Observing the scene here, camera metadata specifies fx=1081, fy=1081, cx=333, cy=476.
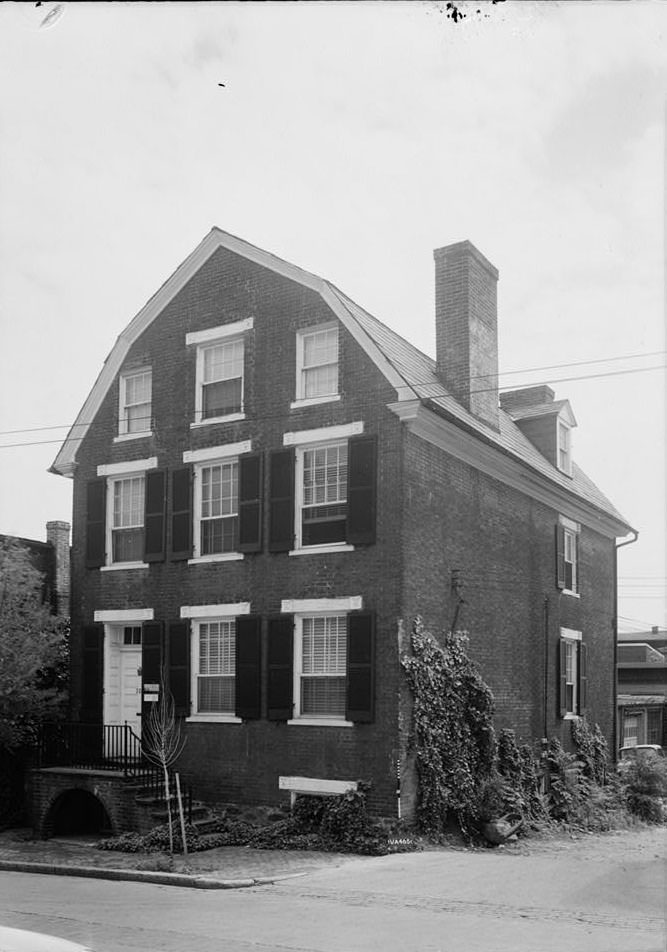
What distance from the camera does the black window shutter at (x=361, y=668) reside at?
17.1 meters

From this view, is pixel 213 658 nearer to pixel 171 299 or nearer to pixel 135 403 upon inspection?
pixel 135 403

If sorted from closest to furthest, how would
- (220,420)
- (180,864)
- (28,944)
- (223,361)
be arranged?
(28,944) → (180,864) → (220,420) → (223,361)

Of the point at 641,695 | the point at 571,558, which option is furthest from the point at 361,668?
the point at 641,695

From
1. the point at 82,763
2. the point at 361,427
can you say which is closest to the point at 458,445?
the point at 361,427

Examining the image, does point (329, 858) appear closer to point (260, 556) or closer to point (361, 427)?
point (260, 556)

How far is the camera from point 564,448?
25.2 m

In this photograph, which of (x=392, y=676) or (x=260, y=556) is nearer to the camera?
(x=392, y=676)

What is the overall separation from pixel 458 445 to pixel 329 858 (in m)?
7.33

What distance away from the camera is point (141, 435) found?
20.7 m

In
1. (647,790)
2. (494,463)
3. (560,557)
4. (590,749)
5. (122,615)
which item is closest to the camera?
(122,615)

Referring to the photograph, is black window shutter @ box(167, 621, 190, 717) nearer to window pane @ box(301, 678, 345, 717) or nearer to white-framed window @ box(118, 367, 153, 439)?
window pane @ box(301, 678, 345, 717)

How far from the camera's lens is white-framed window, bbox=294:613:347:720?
696 inches

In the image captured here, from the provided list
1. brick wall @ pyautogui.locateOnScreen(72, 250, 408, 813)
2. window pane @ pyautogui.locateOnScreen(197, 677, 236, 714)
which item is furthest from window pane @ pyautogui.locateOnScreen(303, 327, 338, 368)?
window pane @ pyautogui.locateOnScreen(197, 677, 236, 714)

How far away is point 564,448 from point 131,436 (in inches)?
402
